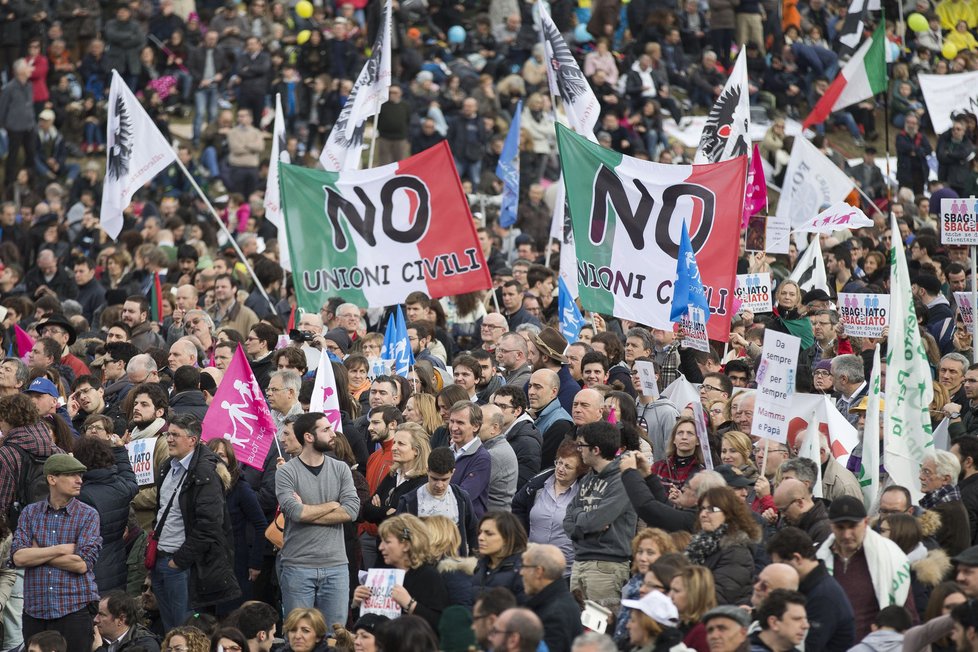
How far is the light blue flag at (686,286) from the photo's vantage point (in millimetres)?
10852

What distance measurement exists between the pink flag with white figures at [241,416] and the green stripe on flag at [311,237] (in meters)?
3.11

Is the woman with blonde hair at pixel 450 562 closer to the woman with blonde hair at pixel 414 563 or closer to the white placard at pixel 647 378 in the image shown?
the woman with blonde hair at pixel 414 563

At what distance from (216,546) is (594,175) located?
438 centimetres

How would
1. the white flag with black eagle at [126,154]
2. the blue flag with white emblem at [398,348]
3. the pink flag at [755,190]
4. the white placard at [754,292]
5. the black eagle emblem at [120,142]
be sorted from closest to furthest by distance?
the blue flag with white emblem at [398,348] < the white placard at [754,292] < the white flag with black eagle at [126,154] < the black eagle emblem at [120,142] < the pink flag at [755,190]

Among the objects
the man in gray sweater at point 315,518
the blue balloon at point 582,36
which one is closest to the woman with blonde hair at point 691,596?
the man in gray sweater at point 315,518

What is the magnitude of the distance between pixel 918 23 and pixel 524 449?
2187 cm

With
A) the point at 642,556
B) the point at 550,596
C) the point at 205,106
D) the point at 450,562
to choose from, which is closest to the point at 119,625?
the point at 450,562

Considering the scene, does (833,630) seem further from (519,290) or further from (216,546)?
(519,290)

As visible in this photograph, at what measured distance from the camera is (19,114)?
25391mm

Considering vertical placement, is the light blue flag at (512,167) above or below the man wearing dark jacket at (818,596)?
above

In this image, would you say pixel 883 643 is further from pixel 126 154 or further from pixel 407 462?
pixel 126 154

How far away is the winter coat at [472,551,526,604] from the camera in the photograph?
27.1ft

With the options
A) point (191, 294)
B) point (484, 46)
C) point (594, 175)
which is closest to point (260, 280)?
point (191, 294)

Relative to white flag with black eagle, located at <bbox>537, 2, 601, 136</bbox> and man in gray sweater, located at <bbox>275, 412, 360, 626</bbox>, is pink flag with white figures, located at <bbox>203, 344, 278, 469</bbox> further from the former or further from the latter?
white flag with black eagle, located at <bbox>537, 2, 601, 136</bbox>
